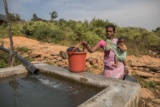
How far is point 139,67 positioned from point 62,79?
435cm

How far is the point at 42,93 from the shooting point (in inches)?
117

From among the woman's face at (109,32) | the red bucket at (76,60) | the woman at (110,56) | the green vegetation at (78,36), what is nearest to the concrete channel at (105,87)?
the red bucket at (76,60)

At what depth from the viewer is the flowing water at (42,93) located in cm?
262

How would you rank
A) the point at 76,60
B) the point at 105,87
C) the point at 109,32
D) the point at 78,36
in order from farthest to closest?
the point at 78,36 < the point at 76,60 < the point at 109,32 < the point at 105,87

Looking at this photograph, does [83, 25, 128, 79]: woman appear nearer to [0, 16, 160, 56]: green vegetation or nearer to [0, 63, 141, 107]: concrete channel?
[0, 63, 141, 107]: concrete channel

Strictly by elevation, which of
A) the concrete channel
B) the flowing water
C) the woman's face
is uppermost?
the woman's face

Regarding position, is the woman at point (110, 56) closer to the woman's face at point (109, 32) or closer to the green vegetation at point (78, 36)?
the woman's face at point (109, 32)

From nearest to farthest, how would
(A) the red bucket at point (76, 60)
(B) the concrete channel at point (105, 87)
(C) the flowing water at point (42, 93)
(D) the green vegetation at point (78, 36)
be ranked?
1. (B) the concrete channel at point (105, 87)
2. (C) the flowing water at point (42, 93)
3. (A) the red bucket at point (76, 60)
4. (D) the green vegetation at point (78, 36)

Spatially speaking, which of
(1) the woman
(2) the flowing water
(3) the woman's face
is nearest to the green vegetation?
(1) the woman

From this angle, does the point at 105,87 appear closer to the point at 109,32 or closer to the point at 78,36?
the point at 109,32

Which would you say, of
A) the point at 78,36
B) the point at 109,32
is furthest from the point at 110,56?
the point at 78,36

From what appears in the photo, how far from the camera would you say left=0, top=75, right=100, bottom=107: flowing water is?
8.58 ft

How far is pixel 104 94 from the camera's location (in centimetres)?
248

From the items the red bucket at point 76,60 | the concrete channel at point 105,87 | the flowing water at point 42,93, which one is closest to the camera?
the concrete channel at point 105,87
